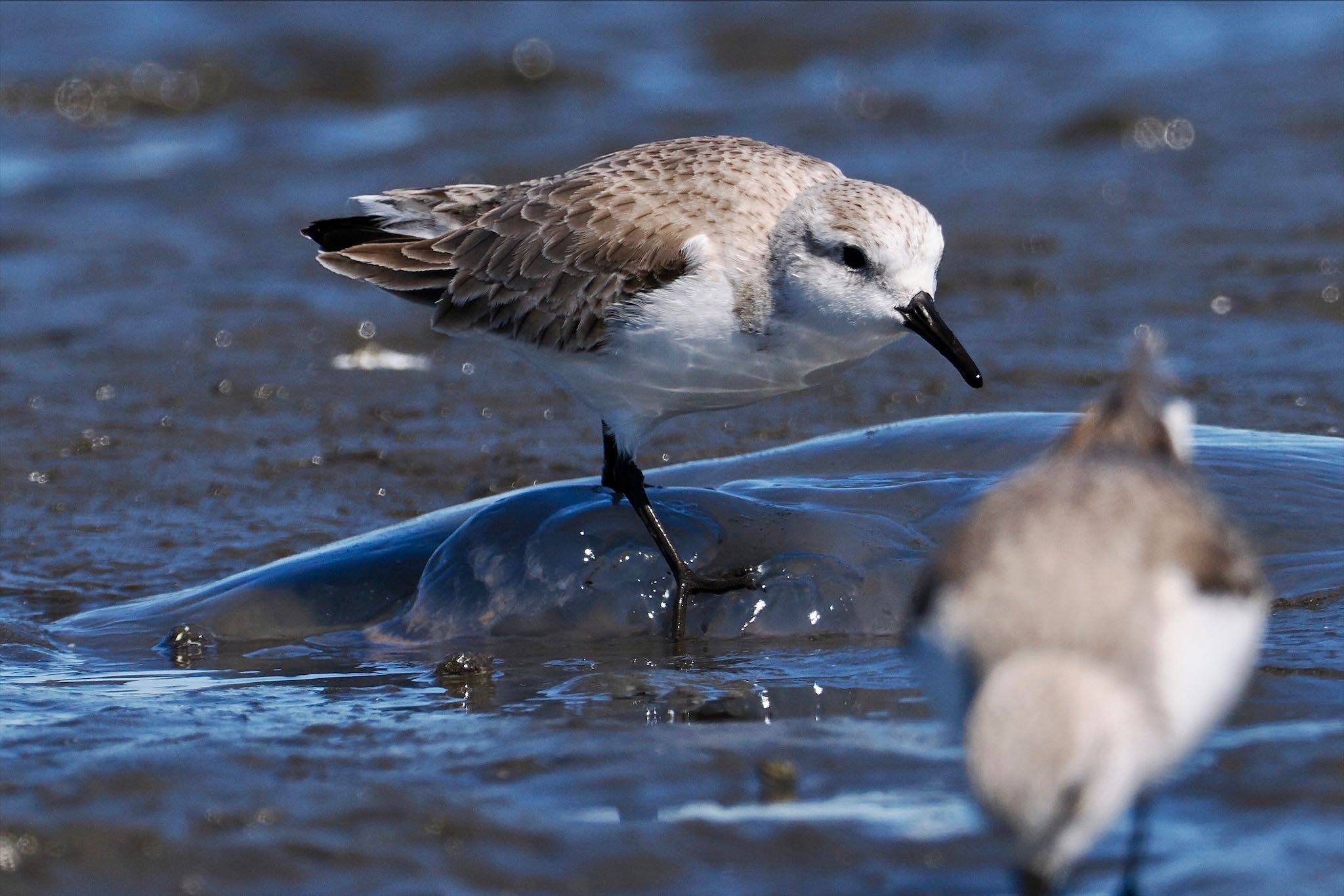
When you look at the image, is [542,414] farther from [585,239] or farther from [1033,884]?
[1033,884]

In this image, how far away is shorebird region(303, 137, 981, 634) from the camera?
5.77 m

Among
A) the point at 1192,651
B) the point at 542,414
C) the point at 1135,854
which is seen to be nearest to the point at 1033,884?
the point at 1135,854

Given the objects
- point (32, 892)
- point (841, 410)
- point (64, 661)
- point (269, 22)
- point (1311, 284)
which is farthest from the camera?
point (269, 22)

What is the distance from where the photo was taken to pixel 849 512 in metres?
6.14

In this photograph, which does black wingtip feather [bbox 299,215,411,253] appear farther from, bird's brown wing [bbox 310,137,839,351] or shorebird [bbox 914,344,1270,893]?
shorebird [bbox 914,344,1270,893]

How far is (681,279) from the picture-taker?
19.6ft

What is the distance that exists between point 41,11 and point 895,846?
14811 mm

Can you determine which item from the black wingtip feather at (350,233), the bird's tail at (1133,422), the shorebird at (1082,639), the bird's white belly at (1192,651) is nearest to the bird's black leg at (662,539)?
the black wingtip feather at (350,233)

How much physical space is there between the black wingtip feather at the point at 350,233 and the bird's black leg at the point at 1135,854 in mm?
4032

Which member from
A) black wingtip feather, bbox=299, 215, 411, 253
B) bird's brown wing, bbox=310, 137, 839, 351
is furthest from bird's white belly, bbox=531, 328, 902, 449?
black wingtip feather, bbox=299, 215, 411, 253

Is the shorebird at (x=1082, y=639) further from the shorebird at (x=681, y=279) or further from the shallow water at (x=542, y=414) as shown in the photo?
the shorebird at (x=681, y=279)

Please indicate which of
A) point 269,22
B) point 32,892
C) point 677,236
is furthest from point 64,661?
point 269,22

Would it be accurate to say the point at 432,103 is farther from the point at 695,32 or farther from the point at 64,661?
the point at 64,661

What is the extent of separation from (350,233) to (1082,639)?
14.1 feet
